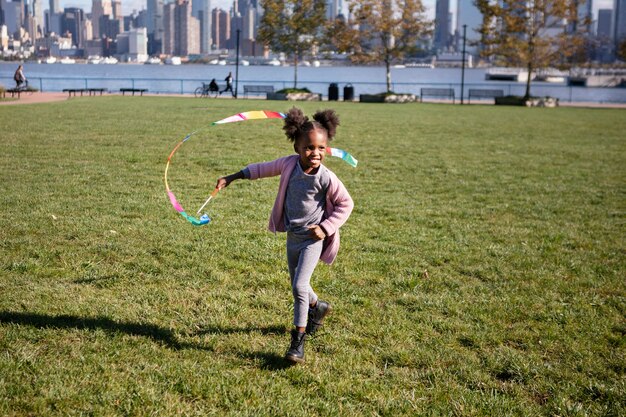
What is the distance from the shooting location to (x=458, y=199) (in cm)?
973

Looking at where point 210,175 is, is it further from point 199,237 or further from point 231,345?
point 231,345

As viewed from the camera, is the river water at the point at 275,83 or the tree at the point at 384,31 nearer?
the tree at the point at 384,31

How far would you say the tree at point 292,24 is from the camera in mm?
44875

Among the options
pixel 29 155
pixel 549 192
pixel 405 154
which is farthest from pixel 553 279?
pixel 29 155

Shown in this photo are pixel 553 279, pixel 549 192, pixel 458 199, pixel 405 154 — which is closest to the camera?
pixel 553 279

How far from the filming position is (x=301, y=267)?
433 centimetres

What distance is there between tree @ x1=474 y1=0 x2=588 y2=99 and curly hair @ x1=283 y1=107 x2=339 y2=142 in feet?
123

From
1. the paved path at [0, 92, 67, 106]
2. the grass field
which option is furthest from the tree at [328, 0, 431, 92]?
the grass field

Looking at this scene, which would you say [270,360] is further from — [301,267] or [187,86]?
[187,86]

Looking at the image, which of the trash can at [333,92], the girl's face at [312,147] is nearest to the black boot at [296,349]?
the girl's face at [312,147]

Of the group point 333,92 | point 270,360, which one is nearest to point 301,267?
point 270,360

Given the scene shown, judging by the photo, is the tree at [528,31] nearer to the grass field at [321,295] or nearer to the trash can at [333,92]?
the trash can at [333,92]

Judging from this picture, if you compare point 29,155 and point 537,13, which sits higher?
point 537,13

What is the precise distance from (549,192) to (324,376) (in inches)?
296
